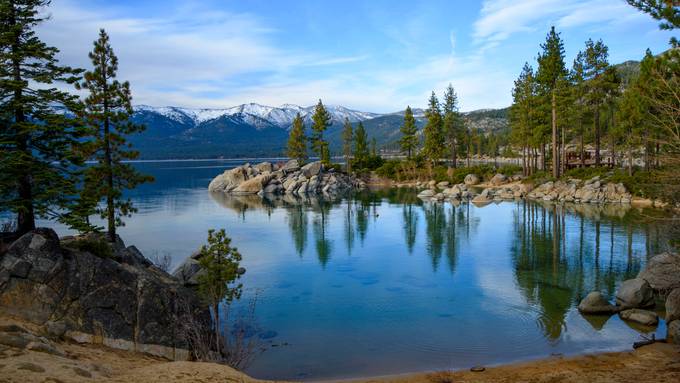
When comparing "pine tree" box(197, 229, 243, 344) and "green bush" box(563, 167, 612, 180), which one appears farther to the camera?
"green bush" box(563, 167, 612, 180)

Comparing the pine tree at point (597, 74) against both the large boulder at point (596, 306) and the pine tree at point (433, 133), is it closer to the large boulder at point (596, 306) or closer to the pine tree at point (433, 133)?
the pine tree at point (433, 133)

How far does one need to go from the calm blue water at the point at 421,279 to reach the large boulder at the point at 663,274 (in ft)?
7.35

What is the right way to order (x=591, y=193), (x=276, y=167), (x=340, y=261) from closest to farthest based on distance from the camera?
(x=340, y=261) < (x=591, y=193) < (x=276, y=167)

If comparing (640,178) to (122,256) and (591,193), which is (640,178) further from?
(122,256)

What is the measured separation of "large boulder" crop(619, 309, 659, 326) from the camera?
64.6 ft

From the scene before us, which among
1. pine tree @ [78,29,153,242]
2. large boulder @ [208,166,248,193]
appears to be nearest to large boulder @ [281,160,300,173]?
→ large boulder @ [208,166,248,193]

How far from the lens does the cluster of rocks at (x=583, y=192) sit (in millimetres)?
57469

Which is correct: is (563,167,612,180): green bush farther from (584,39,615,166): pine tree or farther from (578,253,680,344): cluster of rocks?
(578,253,680,344): cluster of rocks

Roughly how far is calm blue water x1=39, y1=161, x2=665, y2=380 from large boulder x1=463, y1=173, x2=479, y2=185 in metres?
27.3

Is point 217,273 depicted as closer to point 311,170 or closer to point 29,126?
point 29,126

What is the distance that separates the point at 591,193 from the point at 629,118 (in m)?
11.4

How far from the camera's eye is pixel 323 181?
91.4 meters

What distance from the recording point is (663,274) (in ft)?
74.6

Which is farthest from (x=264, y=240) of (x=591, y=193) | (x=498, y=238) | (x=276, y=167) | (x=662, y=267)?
(x=276, y=167)
